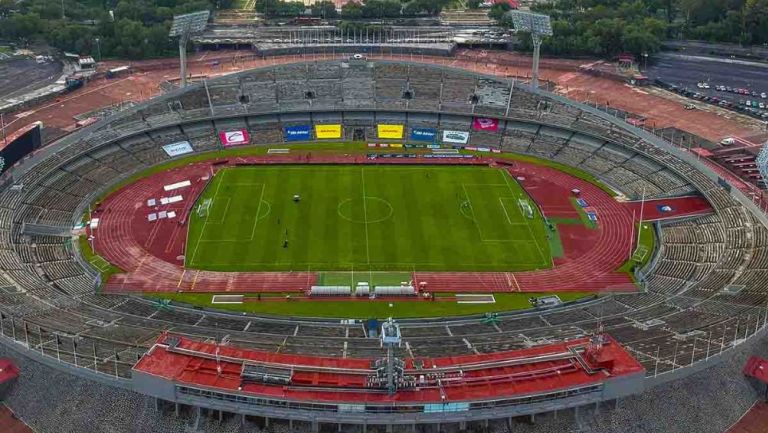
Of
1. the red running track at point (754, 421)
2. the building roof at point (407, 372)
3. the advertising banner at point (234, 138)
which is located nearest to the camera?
the building roof at point (407, 372)

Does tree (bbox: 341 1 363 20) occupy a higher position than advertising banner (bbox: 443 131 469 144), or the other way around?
tree (bbox: 341 1 363 20)

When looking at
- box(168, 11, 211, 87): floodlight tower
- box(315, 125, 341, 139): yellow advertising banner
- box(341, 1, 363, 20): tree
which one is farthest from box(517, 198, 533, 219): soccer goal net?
box(341, 1, 363, 20): tree

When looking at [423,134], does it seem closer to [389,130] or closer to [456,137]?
[456,137]

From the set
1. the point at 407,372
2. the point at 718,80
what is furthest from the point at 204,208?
the point at 718,80

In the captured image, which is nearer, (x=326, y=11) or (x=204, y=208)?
(x=204, y=208)

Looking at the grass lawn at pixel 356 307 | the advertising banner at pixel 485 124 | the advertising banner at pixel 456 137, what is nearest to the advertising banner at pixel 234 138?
the advertising banner at pixel 456 137

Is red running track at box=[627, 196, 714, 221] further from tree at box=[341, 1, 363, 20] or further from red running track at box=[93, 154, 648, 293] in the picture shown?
tree at box=[341, 1, 363, 20]

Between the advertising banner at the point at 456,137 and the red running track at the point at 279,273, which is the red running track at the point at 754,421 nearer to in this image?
the red running track at the point at 279,273
